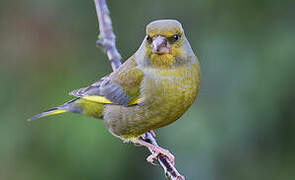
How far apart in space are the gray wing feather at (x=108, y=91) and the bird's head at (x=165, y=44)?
0.40m

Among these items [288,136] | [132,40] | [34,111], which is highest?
[132,40]

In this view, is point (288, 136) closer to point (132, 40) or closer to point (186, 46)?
point (186, 46)

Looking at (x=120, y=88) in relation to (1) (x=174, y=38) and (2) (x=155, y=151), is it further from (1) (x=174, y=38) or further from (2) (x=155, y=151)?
(1) (x=174, y=38)

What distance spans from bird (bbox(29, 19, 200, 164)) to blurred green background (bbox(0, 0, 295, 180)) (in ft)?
2.63

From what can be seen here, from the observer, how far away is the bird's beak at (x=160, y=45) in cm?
343

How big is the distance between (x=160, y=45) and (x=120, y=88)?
2.21ft

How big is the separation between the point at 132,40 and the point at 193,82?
1.93 m

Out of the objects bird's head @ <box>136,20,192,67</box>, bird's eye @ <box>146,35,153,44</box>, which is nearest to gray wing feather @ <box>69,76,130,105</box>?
bird's head @ <box>136,20,192,67</box>

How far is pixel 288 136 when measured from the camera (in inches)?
182

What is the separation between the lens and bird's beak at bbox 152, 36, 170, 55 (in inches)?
135

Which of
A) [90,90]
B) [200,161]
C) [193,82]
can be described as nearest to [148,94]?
[193,82]

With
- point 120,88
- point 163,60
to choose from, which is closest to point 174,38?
point 163,60

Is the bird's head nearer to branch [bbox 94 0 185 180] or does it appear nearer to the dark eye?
the dark eye

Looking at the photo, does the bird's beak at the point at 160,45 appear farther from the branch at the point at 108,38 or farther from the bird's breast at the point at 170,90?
the branch at the point at 108,38
